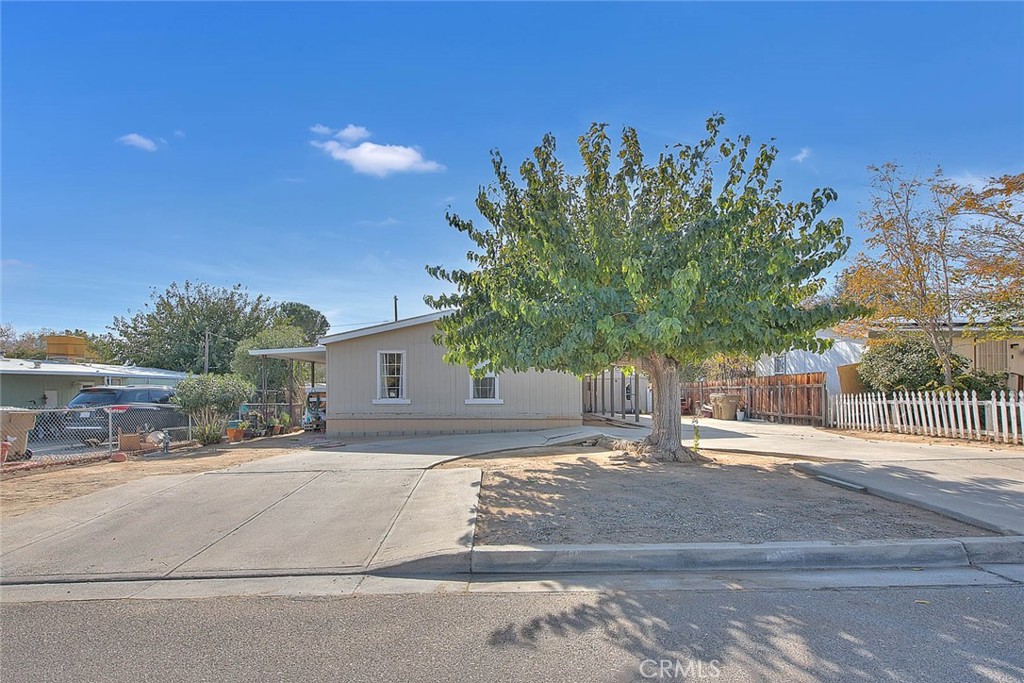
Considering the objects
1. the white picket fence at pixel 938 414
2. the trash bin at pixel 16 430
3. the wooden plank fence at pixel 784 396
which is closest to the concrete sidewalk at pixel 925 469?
the white picket fence at pixel 938 414

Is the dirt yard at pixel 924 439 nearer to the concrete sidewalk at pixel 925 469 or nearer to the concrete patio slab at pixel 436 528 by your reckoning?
the concrete sidewalk at pixel 925 469

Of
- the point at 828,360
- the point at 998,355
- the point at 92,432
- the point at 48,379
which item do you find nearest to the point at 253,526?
the point at 92,432

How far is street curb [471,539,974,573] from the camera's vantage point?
17.9 ft

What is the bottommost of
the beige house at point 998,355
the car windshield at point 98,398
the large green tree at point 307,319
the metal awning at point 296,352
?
the car windshield at point 98,398

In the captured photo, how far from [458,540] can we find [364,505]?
2.19 meters

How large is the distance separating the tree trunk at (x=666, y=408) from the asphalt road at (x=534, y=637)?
5.45 metres

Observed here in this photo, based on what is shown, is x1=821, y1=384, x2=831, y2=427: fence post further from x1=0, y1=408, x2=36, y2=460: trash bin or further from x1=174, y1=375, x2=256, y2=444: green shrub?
x1=0, y1=408, x2=36, y2=460: trash bin

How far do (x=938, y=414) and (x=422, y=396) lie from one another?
12719mm

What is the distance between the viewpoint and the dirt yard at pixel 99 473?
8.56 meters

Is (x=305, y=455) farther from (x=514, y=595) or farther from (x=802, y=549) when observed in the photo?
(x=802, y=549)

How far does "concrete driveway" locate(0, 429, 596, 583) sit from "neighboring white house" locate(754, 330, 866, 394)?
13706 mm

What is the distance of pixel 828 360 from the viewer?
895 inches

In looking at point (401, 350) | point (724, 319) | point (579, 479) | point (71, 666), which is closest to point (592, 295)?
point (724, 319)

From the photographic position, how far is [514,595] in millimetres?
4867
